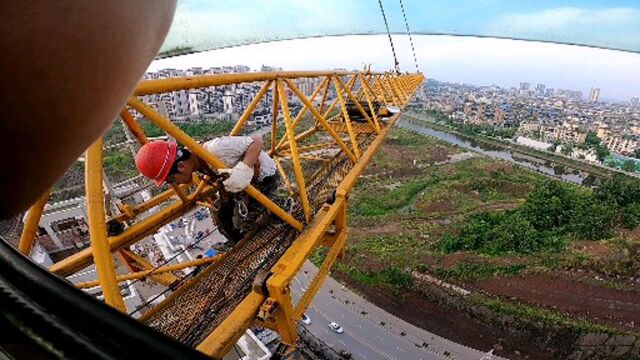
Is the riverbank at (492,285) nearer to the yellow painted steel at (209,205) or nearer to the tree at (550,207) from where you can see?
the tree at (550,207)

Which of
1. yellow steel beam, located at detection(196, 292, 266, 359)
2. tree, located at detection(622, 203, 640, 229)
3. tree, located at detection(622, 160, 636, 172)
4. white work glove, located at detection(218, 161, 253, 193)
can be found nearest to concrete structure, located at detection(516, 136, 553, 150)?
tree, located at detection(622, 160, 636, 172)

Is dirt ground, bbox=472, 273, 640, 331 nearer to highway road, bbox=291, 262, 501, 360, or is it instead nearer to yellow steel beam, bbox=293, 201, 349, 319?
highway road, bbox=291, 262, 501, 360

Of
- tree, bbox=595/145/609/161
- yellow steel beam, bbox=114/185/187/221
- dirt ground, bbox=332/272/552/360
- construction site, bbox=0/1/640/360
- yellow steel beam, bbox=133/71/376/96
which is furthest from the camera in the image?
tree, bbox=595/145/609/161

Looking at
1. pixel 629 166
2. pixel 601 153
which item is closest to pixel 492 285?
pixel 629 166

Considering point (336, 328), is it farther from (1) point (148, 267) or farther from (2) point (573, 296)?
(1) point (148, 267)

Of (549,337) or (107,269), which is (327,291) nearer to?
(549,337)

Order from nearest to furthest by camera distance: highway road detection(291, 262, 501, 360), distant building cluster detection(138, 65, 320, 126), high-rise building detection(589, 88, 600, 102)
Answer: highway road detection(291, 262, 501, 360) < distant building cluster detection(138, 65, 320, 126) < high-rise building detection(589, 88, 600, 102)
